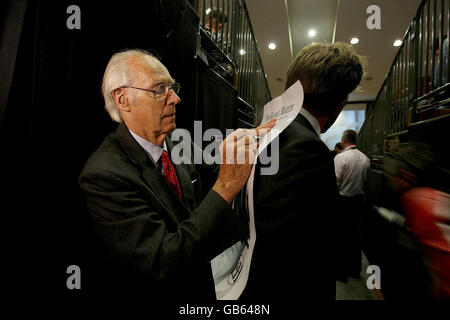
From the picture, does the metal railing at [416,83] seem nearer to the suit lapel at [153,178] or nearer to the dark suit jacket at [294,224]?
the dark suit jacket at [294,224]

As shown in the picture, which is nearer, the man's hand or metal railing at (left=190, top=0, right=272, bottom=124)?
the man's hand

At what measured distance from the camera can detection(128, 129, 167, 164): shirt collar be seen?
989 millimetres

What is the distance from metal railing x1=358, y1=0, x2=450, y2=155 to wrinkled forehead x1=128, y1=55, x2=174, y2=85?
2050 millimetres

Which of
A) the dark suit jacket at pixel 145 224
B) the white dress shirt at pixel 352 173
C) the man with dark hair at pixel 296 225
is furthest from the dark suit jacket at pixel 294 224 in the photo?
the white dress shirt at pixel 352 173

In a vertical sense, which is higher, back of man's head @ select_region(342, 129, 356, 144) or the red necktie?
back of man's head @ select_region(342, 129, 356, 144)

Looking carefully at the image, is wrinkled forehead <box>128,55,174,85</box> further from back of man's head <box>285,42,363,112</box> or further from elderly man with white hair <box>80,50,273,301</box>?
back of man's head <box>285,42,363,112</box>

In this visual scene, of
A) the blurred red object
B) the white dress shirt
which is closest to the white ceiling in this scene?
the white dress shirt

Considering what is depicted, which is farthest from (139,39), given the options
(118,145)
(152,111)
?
(118,145)

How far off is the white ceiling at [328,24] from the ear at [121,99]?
4806mm

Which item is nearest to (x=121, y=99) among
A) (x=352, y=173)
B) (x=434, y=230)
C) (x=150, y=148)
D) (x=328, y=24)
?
(x=150, y=148)

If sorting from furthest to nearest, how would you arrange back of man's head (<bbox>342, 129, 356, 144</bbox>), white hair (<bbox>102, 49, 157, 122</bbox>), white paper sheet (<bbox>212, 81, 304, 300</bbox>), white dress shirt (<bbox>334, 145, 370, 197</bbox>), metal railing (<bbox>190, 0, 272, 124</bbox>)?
back of man's head (<bbox>342, 129, 356, 144</bbox>), white dress shirt (<bbox>334, 145, 370, 197</bbox>), metal railing (<bbox>190, 0, 272, 124</bbox>), white hair (<bbox>102, 49, 157, 122</bbox>), white paper sheet (<bbox>212, 81, 304, 300</bbox>)

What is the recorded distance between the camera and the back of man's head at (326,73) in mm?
868

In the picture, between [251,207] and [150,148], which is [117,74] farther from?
[251,207]

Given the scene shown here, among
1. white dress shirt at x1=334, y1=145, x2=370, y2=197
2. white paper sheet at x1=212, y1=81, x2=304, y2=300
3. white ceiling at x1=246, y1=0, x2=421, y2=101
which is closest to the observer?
white paper sheet at x1=212, y1=81, x2=304, y2=300
